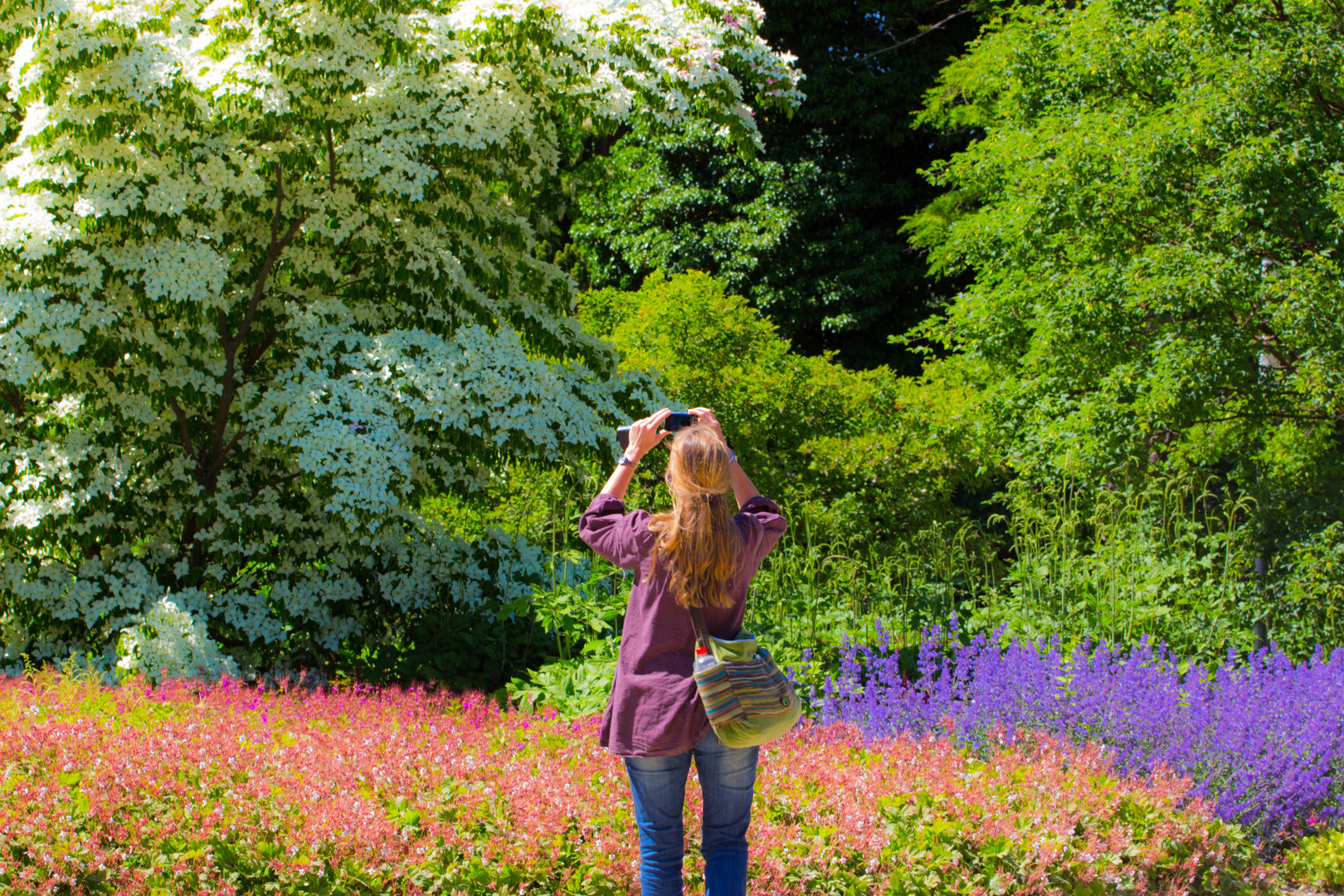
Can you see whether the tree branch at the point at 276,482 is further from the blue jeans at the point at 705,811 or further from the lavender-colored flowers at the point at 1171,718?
the blue jeans at the point at 705,811

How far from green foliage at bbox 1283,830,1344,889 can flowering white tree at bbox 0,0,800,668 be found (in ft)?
11.7

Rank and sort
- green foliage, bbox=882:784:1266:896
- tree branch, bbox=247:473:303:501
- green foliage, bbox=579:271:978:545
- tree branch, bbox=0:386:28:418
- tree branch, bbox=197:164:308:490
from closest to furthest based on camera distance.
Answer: green foliage, bbox=882:784:1266:896
tree branch, bbox=0:386:28:418
tree branch, bbox=197:164:308:490
tree branch, bbox=247:473:303:501
green foliage, bbox=579:271:978:545

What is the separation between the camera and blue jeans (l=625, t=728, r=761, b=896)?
8.91 feet

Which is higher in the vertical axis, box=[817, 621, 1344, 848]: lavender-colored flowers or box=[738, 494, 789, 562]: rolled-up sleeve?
box=[738, 494, 789, 562]: rolled-up sleeve

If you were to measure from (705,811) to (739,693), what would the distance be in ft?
1.33

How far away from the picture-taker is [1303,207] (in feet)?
22.1

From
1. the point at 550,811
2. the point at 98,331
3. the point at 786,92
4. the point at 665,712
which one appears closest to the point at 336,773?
the point at 550,811

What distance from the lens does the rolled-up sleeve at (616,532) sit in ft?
8.99

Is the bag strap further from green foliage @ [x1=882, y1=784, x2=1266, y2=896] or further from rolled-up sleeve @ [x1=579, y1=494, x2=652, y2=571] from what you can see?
green foliage @ [x1=882, y1=784, x2=1266, y2=896]

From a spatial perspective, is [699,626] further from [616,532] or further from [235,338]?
[235,338]

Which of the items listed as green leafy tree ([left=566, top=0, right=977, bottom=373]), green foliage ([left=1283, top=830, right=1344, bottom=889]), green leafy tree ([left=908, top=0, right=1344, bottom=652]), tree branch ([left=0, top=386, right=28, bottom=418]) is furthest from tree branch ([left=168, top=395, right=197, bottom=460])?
green leafy tree ([left=566, top=0, right=977, bottom=373])

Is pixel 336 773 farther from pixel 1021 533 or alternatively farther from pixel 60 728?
pixel 1021 533

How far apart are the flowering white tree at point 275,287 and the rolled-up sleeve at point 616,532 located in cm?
241

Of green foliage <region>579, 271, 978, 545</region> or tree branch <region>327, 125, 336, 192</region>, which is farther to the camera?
green foliage <region>579, 271, 978, 545</region>
